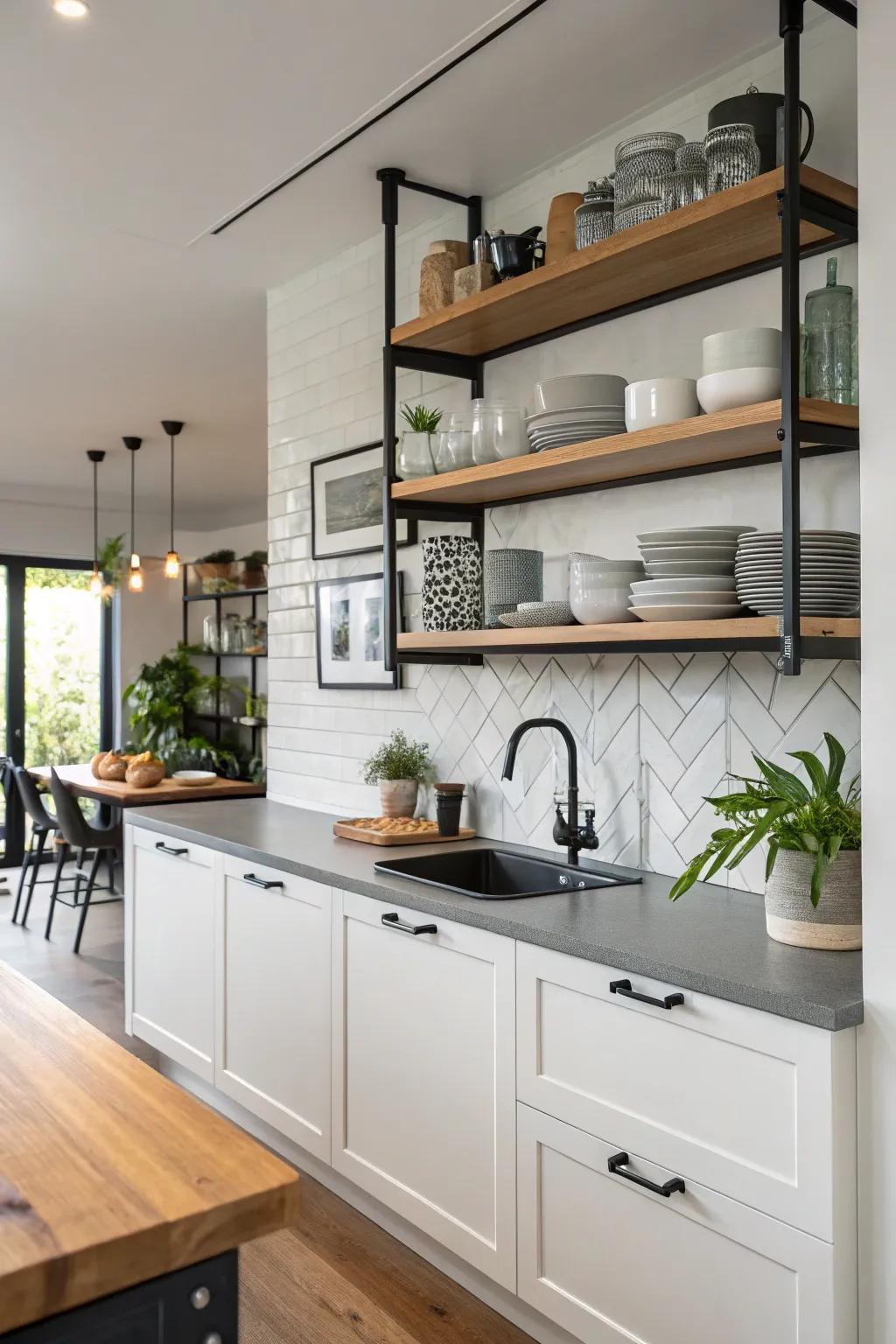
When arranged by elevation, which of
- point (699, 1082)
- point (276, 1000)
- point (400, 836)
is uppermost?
point (400, 836)

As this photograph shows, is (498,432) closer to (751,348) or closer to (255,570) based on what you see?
(751,348)

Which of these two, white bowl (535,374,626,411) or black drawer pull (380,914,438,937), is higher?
white bowl (535,374,626,411)

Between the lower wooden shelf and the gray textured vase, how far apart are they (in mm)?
365

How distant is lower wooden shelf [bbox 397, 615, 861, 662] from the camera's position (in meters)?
1.95

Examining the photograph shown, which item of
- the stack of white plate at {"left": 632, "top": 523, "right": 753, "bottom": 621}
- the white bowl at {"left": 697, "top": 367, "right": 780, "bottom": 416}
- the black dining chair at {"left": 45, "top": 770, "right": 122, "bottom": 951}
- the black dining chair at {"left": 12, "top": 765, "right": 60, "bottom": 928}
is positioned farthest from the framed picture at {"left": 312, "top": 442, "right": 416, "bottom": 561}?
the black dining chair at {"left": 12, "top": 765, "right": 60, "bottom": 928}

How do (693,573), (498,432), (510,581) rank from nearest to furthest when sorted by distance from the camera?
(693,573) < (498,432) < (510,581)

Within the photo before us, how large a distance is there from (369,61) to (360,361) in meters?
1.20

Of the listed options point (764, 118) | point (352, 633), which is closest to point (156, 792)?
point (352, 633)

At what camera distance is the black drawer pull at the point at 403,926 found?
7.66 feet

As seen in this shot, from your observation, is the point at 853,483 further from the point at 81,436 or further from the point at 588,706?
the point at 81,436

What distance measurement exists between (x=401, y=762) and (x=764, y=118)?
192 cm

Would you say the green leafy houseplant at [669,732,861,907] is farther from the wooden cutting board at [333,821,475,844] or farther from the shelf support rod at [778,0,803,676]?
the wooden cutting board at [333,821,475,844]

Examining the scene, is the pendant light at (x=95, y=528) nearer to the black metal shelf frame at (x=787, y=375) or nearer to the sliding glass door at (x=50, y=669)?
the sliding glass door at (x=50, y=669)

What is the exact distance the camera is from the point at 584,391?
251cm
